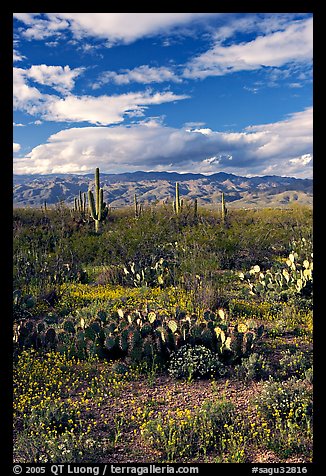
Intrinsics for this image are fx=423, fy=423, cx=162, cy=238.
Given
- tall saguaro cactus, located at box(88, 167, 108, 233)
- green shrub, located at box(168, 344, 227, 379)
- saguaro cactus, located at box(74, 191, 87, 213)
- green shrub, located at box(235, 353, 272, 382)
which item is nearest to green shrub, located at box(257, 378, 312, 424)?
green shrub, located at box(235, 353, 272, 382)

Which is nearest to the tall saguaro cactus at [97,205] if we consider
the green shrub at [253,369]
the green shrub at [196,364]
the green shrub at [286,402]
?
the green shrub at [196,364]

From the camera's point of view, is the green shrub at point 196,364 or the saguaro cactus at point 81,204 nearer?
the green shrub at point 196,364

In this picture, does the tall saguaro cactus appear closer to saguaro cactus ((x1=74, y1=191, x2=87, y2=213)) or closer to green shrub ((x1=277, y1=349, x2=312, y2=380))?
saguaro cactus ((x1=74, y1=191, x2=87, y2=213))

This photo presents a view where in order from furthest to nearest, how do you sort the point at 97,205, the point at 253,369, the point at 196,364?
the point at 97,205, the point at 196,364, the point at 253,369

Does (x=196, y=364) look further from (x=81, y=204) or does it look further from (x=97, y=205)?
(x=81, y=204)

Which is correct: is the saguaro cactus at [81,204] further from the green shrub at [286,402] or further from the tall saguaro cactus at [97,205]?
the green shrub at [286,402]

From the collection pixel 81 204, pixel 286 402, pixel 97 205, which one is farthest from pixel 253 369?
pixel 81 204

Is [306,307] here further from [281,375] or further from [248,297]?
[281,375]
